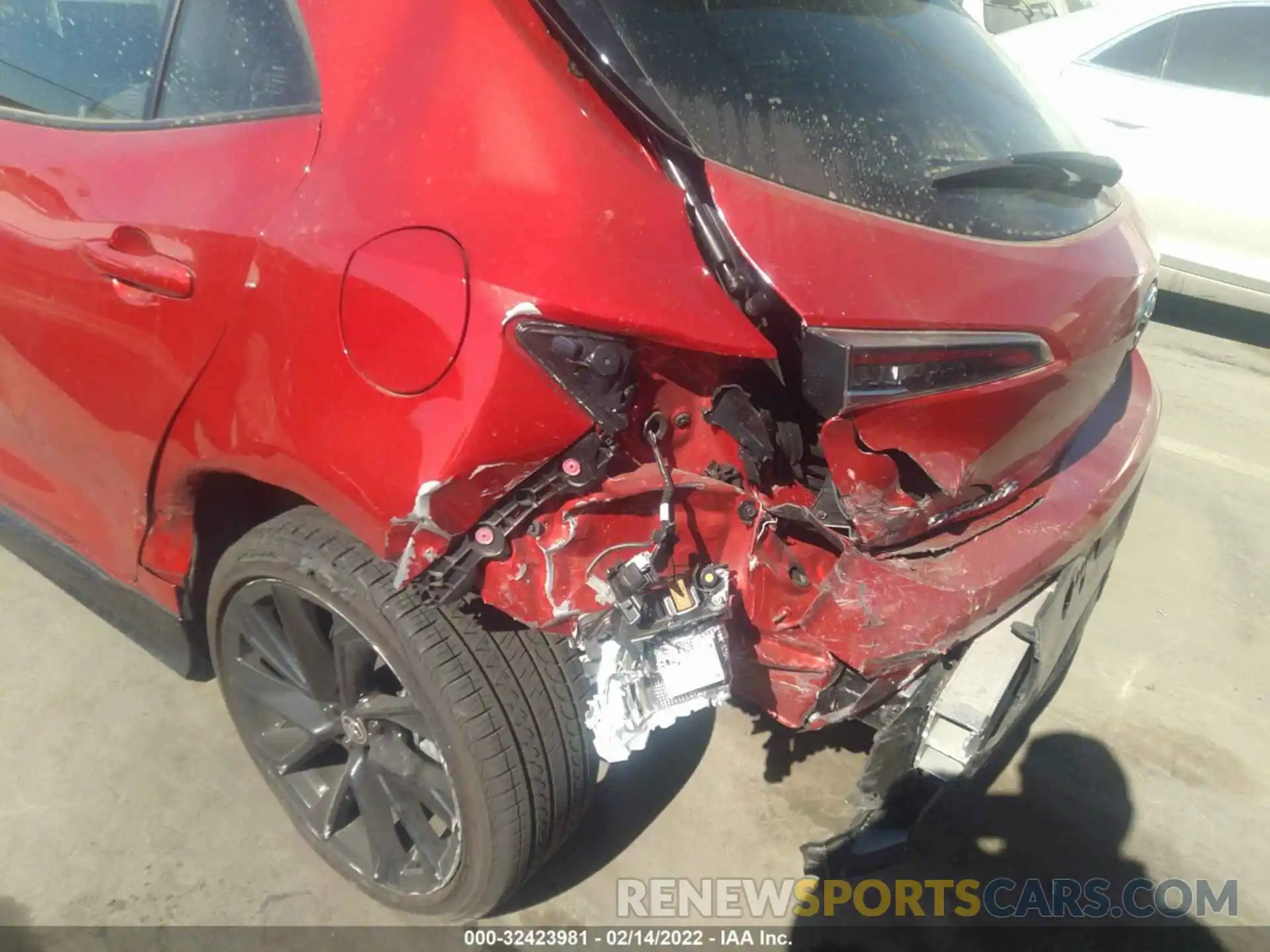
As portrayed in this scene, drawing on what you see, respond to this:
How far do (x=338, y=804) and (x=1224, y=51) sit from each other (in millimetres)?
5728

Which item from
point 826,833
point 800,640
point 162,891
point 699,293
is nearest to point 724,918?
point 826,833

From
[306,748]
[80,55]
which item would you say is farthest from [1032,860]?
[80,55]

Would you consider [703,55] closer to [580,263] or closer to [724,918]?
[580,263]

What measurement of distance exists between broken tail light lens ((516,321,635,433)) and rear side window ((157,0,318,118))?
0.62m

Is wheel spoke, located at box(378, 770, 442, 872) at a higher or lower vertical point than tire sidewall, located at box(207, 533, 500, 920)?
lower

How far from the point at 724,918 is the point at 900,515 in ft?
3.60

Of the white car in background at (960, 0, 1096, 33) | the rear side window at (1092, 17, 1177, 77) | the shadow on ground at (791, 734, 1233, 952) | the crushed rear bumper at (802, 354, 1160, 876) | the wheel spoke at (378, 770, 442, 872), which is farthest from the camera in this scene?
the white car in background at (960, 0, 1096, 33)

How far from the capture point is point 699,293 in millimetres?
1413

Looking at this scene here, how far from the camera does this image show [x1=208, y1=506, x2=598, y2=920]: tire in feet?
5.40

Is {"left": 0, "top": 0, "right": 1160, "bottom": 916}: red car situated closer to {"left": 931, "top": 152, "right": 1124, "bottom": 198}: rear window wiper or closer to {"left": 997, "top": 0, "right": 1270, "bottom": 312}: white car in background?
{"left": 931, "top": 152, "right": 1124, "bottom": 198}: rear window wiper

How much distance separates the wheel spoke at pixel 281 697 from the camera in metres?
2.04

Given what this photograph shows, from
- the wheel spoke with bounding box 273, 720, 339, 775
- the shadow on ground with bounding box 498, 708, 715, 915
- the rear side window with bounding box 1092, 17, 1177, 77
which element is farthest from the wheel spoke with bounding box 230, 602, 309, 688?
the rear side window with bounding box 1092, 17, 1177, 77

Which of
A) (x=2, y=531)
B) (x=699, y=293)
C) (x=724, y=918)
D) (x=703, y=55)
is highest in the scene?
(x=703, y=55)

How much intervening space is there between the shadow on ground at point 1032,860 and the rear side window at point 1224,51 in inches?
166
